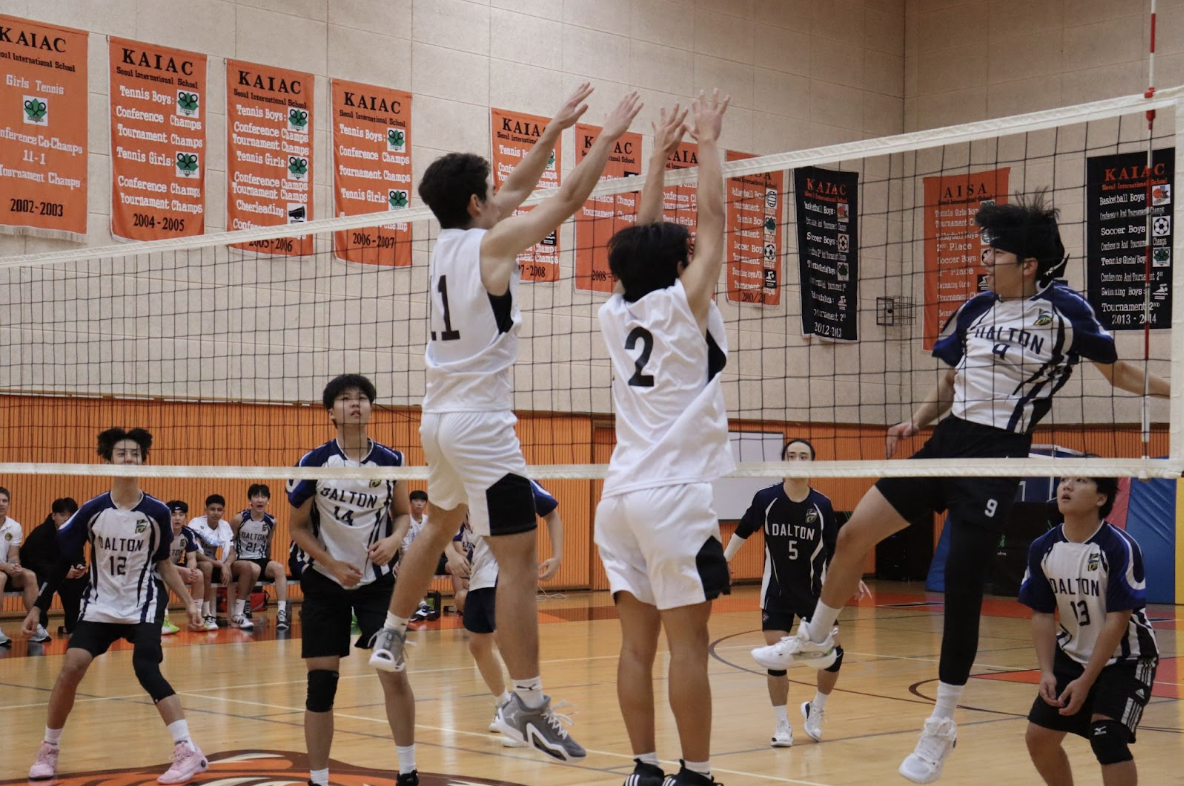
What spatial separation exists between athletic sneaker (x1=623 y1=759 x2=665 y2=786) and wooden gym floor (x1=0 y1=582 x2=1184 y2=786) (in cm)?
281

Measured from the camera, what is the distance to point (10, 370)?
53.1 feet


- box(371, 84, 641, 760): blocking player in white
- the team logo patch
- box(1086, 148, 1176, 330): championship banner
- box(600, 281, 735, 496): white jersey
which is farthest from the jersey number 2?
box(1086, 148, 1176, 330): championship banner

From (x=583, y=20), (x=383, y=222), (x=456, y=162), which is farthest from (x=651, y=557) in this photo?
(x=583, y=20)

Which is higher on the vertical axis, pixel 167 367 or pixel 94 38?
pixel 94 38

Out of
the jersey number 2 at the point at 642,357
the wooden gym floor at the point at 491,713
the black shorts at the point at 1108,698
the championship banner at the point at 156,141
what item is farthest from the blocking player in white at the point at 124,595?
the championship banner at the point at 156,141

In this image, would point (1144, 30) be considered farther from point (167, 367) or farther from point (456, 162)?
point (456, 162)

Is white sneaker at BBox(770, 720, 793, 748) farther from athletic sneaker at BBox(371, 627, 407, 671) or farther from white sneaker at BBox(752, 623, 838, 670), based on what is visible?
athletic sneaker at BBox(371, 627, 407, 671)

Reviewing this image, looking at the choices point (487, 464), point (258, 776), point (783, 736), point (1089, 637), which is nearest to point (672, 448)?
point (487, 464)

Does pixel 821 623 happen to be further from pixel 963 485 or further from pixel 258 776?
pixel 258 776

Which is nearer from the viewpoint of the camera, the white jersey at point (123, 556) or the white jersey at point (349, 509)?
the white jersey at point (349, 509)

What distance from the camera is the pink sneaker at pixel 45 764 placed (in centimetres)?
772

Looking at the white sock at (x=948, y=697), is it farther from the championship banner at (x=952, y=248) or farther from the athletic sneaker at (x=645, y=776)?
the championship banner at (x=952, y=248)

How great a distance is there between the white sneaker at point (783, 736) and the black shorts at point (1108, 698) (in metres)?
3.20

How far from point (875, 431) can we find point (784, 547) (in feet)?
49.8
